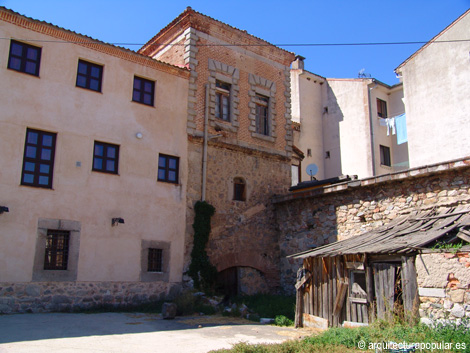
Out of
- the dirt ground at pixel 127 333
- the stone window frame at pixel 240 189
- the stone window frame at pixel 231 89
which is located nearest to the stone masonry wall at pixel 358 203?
the stone window frame at pixel 240 189

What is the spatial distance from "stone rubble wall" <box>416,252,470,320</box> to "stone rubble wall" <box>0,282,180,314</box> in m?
8.24

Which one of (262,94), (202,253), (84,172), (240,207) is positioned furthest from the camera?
(262,94)

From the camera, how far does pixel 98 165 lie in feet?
A: 43.4

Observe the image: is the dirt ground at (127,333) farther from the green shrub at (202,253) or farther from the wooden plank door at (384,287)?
the green shrub at (202,253)

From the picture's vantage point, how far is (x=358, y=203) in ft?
44.6

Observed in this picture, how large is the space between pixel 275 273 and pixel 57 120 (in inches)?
367

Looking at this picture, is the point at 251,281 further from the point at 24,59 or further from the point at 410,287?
the point at 24,59

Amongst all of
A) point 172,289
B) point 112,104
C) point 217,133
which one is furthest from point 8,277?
point 217,133

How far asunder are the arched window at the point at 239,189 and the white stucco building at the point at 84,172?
7.66ft

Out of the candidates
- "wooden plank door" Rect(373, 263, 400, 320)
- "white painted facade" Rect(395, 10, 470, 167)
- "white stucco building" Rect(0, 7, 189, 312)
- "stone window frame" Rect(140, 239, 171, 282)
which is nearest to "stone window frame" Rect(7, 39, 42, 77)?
"white stucco building" Rect(0, 7, 189, 312)

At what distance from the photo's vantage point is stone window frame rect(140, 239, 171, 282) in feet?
44.2

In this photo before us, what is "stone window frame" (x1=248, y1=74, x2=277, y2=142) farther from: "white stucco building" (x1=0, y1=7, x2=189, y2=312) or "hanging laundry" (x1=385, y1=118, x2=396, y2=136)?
"hanging laundry" (x1=385, y1=118, x2=396, y2=136)

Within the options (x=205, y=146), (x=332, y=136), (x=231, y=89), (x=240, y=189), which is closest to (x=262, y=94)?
(x=231, y=89)

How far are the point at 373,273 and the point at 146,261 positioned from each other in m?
7.14
